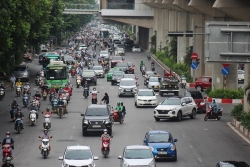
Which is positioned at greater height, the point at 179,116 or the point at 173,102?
the point at 173,102

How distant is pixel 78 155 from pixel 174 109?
19.4 meters

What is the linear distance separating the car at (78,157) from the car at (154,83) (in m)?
41.4

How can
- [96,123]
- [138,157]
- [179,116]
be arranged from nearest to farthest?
[138,157], [96,123], [179,116]

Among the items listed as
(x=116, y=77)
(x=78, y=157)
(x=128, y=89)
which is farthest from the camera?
(x=116, y=77)

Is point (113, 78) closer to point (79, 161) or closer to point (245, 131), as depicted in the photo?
point (245, 131)

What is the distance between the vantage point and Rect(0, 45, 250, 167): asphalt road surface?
34.3 meters

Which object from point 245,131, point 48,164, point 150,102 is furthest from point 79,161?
point 150,102

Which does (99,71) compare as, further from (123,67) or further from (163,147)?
(163,147)

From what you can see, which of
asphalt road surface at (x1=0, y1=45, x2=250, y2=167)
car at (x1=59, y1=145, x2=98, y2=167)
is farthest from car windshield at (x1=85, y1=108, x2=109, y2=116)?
car at (x1=59, y1=145, x2=98, y2=167)

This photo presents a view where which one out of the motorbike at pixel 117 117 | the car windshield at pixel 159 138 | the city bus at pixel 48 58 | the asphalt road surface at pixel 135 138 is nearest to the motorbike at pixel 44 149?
the asphalt road surface at pixel 135 138

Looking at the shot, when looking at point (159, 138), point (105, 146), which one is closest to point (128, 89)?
point (105, 146)

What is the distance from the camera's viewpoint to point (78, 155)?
30000 millimetres

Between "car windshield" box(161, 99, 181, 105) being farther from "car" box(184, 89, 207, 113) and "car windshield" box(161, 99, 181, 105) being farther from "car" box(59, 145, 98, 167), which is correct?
"car" box(59, 145, 98, 167)

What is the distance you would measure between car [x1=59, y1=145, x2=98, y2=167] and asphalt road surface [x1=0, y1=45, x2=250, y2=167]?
8.71 feet
